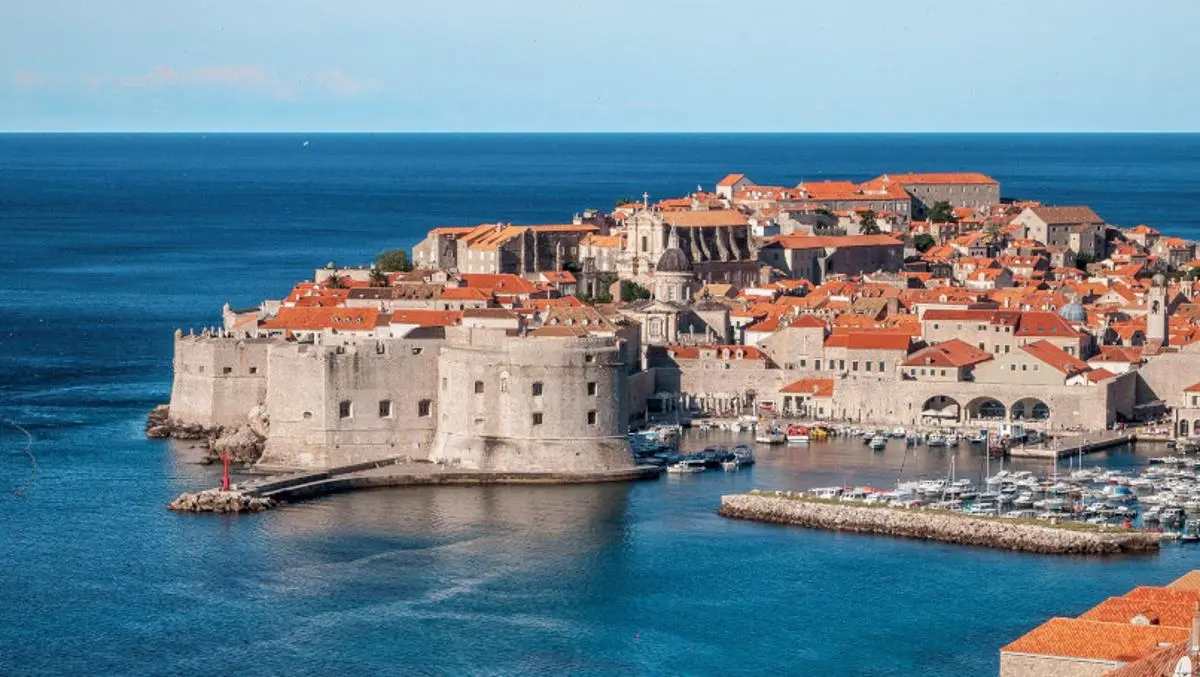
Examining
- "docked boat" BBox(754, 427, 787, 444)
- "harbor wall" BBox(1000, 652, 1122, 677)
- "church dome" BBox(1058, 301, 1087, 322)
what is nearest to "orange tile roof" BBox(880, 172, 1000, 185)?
"church dome" BBox(1058, 301, 1087, 322)

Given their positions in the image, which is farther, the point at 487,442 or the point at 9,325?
the point at 9,325

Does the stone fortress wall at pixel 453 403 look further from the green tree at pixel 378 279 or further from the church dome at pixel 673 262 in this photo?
the church dome at pixel 673 262


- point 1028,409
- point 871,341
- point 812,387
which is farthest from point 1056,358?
point 812,387

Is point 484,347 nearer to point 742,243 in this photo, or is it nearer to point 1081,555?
point 1081,555

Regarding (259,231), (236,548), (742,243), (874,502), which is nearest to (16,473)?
(236,548)

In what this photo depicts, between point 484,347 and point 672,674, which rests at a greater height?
point 484,347
